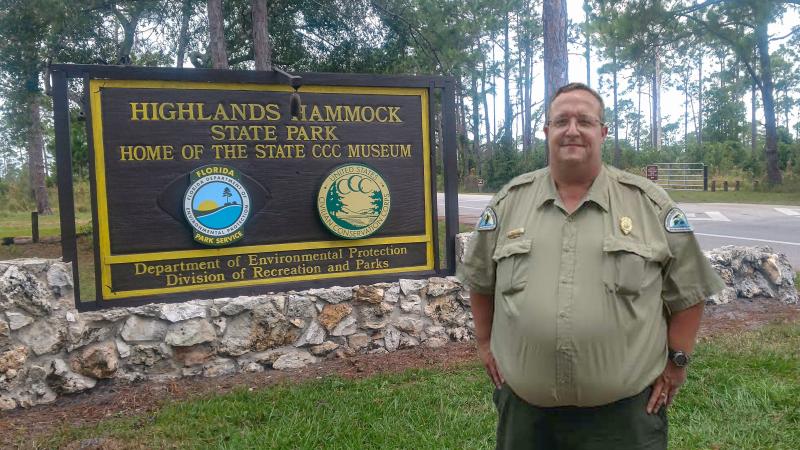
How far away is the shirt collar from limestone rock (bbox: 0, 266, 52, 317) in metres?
3.32

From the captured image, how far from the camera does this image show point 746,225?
14.3 metres

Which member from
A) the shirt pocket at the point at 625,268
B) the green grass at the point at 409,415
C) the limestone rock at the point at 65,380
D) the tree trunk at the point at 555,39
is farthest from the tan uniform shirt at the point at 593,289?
the tree trunk at the point at 555,39

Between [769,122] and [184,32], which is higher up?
[184,32]

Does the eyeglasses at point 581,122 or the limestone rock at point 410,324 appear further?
the limestone rock at point 410,324

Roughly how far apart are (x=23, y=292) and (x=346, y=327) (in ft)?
7.01

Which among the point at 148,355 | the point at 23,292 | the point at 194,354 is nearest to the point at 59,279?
the point at 23,292

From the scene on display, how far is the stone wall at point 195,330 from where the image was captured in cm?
413

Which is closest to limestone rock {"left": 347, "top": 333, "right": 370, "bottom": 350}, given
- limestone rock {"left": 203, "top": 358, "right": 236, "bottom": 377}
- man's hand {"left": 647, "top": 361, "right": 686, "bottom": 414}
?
limestone rock {"left": 203, "top": 358, "right": 236, "bottom": 377}

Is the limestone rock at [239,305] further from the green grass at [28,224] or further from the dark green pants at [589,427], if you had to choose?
the green grass at [28,224]

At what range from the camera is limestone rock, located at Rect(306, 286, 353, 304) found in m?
4.98

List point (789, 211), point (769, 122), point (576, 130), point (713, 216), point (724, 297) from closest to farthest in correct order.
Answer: point (576, 130)
point (724, 297)
point (713, 216)
point (789, 211)
point (769, 122)

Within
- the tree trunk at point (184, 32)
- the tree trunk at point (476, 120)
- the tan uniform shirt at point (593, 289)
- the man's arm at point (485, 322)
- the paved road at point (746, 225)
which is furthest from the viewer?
the tree trunk at point (476, 120)

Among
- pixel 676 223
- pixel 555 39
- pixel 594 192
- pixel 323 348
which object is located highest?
pixel 555 39

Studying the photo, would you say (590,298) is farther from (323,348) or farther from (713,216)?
(713,216)
